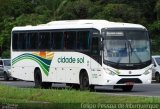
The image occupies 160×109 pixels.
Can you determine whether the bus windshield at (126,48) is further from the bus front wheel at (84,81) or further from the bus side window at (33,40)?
the bus side window at (33,40)

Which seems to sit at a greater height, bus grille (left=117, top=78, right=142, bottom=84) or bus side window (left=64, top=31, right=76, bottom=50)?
bus side window (left=64, top=31, right=76, bottom=50)

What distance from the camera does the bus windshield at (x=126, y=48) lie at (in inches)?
1089

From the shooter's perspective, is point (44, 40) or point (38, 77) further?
point (38, 77)

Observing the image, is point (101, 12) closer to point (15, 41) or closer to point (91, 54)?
point (15, 41)

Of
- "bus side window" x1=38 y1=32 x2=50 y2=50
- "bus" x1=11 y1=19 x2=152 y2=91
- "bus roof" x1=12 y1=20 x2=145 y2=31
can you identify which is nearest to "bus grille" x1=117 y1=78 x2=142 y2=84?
"bus" x1=11 y1=19 x2=152 y2=91

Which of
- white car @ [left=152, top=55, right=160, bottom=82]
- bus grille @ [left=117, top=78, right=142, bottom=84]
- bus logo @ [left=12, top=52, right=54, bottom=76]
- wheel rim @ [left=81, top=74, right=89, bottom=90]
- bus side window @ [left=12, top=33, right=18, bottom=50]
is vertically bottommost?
white car @ [left=152, top=55, right=160, bottom=82]

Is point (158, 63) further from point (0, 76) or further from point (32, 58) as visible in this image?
point (0, 76)

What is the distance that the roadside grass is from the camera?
19906 mm

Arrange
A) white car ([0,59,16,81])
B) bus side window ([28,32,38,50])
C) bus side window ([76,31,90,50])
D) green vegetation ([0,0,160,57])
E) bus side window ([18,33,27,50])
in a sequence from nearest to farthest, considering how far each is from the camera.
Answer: bus side window ([76,31,90,50]), bus side window ([28,32,38,50]), bus side window ([18,33,27,50]), white car ([0,59,16,81]), green vegetation ([0,0,160,57])

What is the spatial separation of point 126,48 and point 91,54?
161 centimetres

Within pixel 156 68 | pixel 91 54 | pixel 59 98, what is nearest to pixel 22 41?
pixel 91 54

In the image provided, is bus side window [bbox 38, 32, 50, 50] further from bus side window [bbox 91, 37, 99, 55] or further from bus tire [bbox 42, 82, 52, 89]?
bus side window [bbox 91, 37, 99, 55]

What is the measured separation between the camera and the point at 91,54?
28.3 meters

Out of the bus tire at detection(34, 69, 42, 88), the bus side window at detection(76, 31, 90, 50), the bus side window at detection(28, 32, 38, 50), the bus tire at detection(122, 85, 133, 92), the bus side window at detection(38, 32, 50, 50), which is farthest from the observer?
the bus side window at detection(28, 32, 38, 50)
